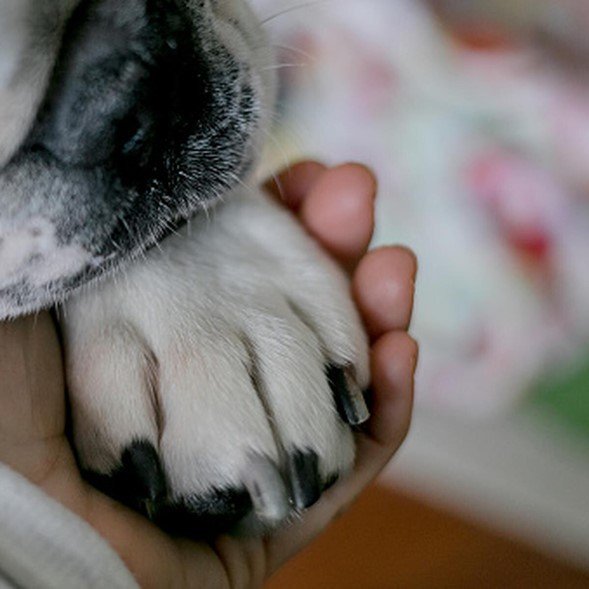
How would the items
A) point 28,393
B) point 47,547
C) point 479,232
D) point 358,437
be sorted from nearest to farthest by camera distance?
point 47,547
point 28,393
point 358,437
point 479,232

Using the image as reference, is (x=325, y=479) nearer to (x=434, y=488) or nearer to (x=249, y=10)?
(x=249, y=10)

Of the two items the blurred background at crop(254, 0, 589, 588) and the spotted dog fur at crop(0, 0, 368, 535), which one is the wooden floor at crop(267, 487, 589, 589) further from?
the spotted dog fur at crop(0, 0, 368, 535)

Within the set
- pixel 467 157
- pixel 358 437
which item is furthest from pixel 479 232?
pixel 358 437

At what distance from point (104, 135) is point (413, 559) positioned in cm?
133

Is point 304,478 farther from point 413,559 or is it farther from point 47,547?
point 413,559

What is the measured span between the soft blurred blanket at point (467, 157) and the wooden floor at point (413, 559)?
10.1 inches

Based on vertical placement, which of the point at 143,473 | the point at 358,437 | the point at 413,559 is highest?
the point at 143,473

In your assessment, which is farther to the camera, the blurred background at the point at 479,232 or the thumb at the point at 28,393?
the blurred background at the point at 479,232

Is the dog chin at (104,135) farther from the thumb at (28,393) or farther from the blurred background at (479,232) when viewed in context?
the blurred background at (479,232)

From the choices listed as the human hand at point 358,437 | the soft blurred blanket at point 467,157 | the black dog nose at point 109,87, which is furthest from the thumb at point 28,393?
the soft blurred blanket at point 467,157

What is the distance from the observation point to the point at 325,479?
32.7 inches

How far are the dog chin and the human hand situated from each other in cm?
7

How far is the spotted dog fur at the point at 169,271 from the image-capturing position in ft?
2.38

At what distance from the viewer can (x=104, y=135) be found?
725mm
